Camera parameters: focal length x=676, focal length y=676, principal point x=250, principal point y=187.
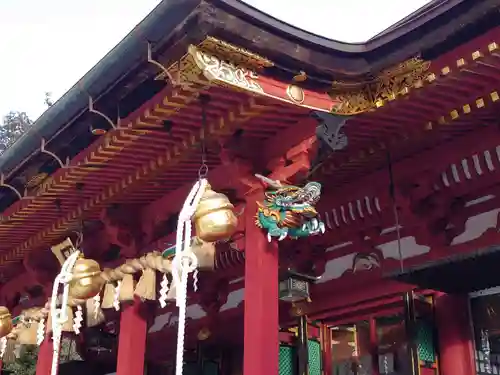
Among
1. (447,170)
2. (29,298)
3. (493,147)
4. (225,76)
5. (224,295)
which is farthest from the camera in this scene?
(29,298)

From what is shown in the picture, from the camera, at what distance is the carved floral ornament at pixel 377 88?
502 cm

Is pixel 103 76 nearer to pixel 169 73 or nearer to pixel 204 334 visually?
pixel 169 73

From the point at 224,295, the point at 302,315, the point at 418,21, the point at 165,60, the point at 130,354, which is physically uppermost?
the point at 418,21

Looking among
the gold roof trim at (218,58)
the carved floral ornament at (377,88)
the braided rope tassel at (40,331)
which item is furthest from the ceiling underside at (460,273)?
the braided rope tassel at (40,331)

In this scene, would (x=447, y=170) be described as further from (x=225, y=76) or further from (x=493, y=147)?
→ (x=225, y=76)

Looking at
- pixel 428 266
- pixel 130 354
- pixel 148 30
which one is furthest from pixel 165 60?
→ pixel 130 354

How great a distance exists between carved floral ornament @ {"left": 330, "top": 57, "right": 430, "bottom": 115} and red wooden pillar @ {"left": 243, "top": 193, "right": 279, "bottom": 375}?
100 centimetres

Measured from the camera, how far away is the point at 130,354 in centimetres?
684

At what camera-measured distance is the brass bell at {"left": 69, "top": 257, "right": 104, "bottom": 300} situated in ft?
21.9

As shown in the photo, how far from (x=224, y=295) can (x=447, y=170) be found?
147 inches

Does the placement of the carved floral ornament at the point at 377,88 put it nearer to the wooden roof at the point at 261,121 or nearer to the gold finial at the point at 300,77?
the wooden roof at the point at 261,121

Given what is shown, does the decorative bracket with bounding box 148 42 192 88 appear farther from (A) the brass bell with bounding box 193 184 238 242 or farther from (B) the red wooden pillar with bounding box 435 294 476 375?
(B) the red wooden pillar with bounding box 435 294 476 375

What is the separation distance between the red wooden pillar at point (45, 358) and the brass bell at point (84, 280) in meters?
1.83

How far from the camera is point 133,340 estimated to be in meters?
6.88
